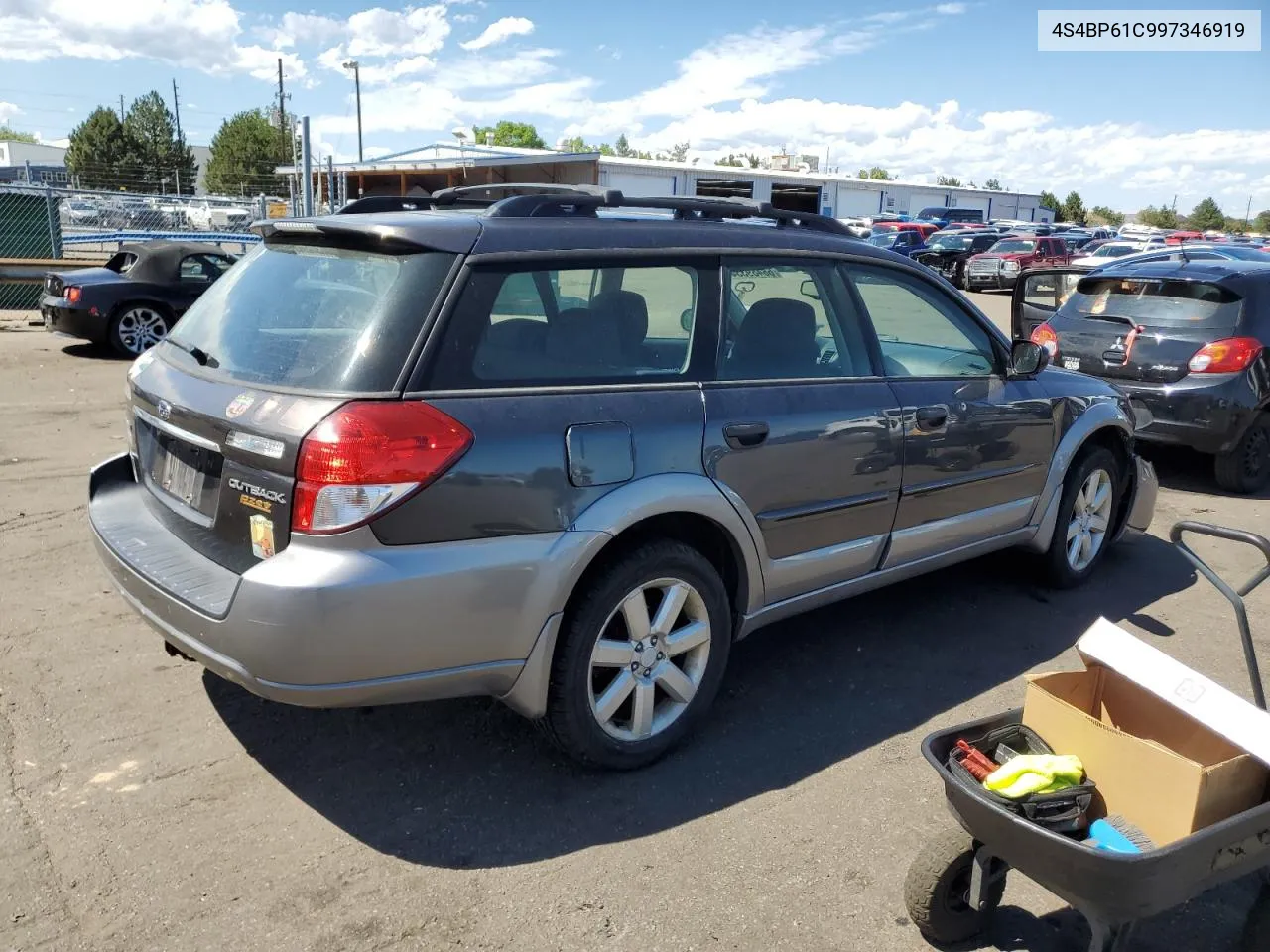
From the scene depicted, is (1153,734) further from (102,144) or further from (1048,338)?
(102,144)

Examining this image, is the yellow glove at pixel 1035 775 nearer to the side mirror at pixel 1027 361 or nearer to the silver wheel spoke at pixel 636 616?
the silver wheel spoke at pixel 636 616

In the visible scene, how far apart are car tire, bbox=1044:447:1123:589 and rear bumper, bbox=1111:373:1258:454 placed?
1.88m

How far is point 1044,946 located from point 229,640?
7.60ft

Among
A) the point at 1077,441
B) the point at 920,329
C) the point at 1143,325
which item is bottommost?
the point at 1077,441

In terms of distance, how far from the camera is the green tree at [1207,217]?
88.8m

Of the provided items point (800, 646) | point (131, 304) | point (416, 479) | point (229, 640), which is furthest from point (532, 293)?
point (131, 304)

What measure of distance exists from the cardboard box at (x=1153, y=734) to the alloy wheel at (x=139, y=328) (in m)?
11.3

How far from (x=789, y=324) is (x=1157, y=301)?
16.5ft

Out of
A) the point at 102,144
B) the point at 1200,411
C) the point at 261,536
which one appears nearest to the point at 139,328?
the point at 261,536

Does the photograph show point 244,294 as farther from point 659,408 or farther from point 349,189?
point 349,189

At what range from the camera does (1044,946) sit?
2.61m

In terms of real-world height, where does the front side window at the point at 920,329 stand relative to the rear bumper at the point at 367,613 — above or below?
above

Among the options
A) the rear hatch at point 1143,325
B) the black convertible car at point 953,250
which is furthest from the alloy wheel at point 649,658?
the black convertible car at point 953,250

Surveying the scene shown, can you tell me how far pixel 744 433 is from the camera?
3363mm
